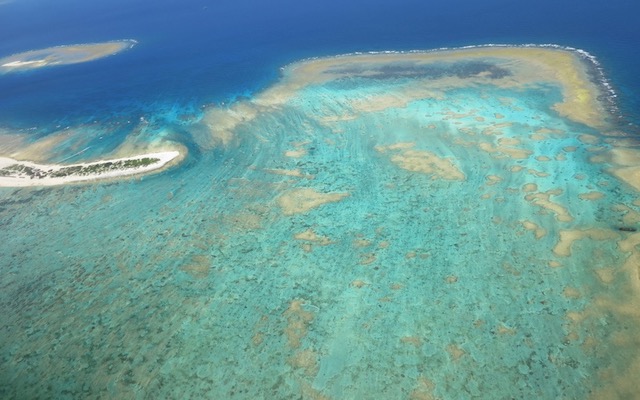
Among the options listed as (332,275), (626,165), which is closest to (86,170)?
(332,275)

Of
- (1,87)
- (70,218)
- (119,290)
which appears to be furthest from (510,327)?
(1,87)

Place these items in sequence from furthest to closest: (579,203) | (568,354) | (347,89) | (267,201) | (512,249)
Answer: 1. (347,89)
2. (267,201)
3. (579,203)
4. (512,249)
5. (568,354)

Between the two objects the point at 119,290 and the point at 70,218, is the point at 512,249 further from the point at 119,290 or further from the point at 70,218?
the point at 70,218

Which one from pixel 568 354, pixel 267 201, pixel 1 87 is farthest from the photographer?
pixel 1 87

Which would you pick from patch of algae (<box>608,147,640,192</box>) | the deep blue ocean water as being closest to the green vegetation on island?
the deep blue ocean water

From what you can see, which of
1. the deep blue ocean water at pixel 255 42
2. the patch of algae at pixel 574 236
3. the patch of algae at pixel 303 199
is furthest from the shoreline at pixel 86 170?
the patch of algae at pixel 574 236

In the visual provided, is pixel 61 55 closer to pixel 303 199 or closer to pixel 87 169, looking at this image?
pixel 87 169
